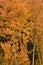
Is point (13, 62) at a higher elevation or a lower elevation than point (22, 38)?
lower

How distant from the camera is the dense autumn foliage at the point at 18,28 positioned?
18672mm

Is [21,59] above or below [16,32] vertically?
below

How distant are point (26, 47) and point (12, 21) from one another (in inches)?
80.5

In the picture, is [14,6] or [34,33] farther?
[34,33]

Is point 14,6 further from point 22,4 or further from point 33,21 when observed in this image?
point 33,21

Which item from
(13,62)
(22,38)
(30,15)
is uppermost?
(30,15)

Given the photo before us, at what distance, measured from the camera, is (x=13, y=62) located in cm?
1939

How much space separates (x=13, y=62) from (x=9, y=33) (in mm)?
1850

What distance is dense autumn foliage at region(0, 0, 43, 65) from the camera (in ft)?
61.3

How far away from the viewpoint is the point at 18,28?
18.9 m

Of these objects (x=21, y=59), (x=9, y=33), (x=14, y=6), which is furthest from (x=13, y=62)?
(x=14, y=6)

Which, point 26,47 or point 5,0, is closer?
point 5,0

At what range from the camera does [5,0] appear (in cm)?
1855

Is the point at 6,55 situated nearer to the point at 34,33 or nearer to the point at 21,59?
the point at 21,59
